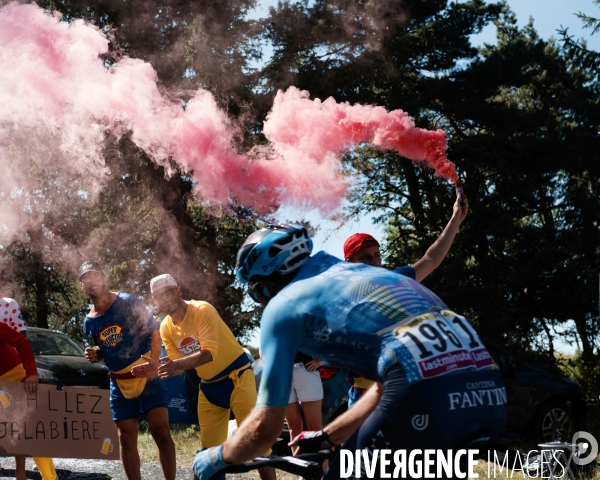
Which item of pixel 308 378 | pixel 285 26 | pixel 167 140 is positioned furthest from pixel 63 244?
pixel 308 378

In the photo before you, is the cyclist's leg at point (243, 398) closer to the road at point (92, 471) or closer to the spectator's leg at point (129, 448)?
the spectator's leg at point (129, 448)

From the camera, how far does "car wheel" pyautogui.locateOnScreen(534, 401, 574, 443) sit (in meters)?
9.76

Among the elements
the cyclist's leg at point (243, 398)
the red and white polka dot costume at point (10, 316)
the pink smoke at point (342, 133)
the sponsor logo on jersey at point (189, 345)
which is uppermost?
the pink smoke at point (342, 133)

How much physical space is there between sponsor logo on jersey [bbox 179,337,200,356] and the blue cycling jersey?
11.9 ft

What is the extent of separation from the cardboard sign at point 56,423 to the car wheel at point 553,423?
18.1 ft

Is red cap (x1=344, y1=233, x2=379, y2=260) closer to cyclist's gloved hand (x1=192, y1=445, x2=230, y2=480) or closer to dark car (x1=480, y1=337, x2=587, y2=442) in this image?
cyclist's gloved hand (x1=192, y1=445, x2=230, y2=480)

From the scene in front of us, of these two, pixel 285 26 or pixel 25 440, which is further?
pixel 285 26

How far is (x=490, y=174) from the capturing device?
1733 centimetres

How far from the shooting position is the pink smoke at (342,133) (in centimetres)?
642

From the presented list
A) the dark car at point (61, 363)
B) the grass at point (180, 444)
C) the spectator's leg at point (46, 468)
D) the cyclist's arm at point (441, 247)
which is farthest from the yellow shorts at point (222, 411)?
the dark car at point (61, 363)

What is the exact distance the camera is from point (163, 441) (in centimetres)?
641

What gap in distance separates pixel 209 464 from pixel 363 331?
770 millimetres

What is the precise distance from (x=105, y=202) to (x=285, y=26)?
555cm

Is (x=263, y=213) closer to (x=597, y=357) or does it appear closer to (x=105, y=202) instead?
(x=105, y=202)
